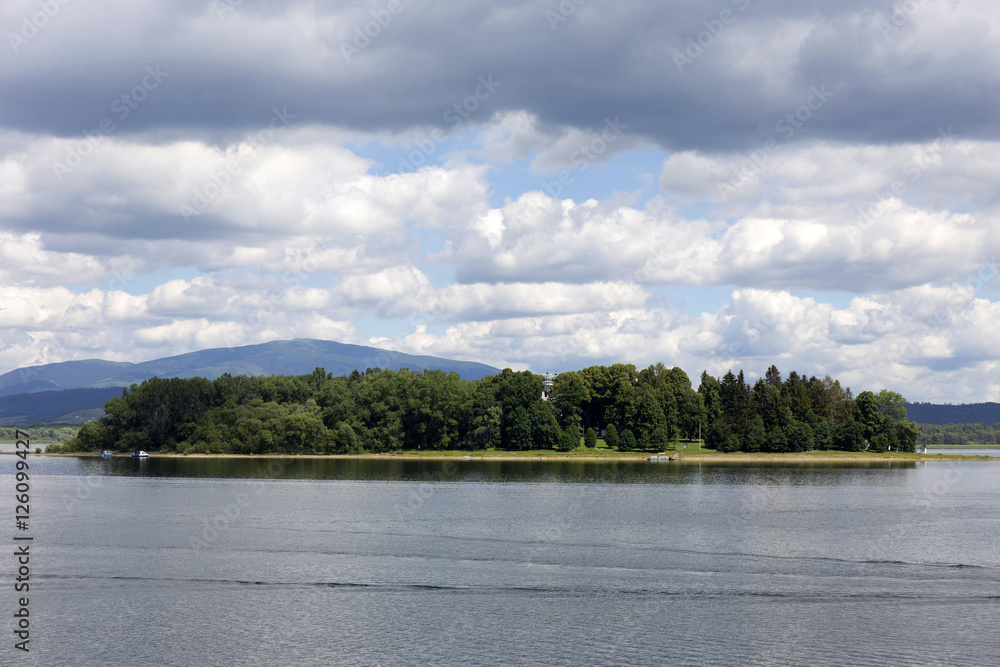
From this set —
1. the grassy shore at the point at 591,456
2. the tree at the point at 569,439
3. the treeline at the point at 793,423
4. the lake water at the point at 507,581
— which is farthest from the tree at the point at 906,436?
the lake water at the point at 507,581

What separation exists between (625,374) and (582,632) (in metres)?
155

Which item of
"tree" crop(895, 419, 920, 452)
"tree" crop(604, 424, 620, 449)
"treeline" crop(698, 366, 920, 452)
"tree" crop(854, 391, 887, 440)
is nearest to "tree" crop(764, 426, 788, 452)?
"treeline" crop(698, 366, 920, 452)

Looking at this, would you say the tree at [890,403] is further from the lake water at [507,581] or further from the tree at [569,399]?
the lake water at [507,581]

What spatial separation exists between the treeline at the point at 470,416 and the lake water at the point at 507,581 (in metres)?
89.5

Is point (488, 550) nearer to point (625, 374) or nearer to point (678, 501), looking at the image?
point (678, 501)

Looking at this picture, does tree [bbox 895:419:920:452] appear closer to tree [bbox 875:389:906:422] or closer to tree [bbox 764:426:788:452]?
tree [bbox 875:389:906:422]

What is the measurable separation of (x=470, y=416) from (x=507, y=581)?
131 metres

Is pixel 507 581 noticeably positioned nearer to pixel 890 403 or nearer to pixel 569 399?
pixel 569 399

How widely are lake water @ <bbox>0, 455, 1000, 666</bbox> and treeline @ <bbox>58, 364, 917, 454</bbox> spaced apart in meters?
89.5

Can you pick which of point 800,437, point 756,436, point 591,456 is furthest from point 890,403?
point 591,456

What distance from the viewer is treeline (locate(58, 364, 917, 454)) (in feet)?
564

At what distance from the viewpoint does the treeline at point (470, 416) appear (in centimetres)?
17188

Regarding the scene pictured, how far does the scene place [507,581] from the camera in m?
42.2

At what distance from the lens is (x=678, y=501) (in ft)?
261
